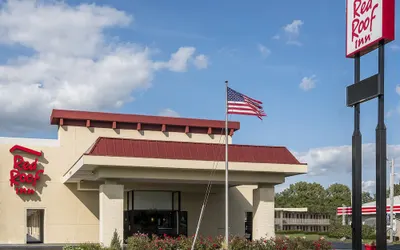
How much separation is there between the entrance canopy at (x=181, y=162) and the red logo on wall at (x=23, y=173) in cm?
520

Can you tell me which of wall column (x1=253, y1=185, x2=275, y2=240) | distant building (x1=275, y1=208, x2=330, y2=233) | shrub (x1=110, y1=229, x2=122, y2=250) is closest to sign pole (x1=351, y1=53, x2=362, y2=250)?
shrub (x1=110, y1=229, x2=122, y2=250)

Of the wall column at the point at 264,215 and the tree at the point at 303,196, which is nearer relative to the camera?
the wall column at the point at 264,215

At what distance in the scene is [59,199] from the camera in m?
37.7

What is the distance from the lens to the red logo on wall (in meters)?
36.5

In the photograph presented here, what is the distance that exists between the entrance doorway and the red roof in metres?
6.33

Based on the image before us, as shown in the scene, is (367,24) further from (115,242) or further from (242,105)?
(115,242)

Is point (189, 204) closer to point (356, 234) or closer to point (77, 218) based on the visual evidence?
point (77, 218)

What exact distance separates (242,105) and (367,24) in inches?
338

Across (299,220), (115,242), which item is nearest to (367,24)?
(115,242)

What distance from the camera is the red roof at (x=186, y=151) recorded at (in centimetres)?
2875

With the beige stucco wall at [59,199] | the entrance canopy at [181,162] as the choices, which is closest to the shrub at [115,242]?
the entrance canopy at [181,162]

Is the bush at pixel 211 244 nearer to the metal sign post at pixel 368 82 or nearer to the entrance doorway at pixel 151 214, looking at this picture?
the entrance doorway at pixel 151 214

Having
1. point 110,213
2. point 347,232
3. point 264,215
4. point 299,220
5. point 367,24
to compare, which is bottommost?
point 299,220

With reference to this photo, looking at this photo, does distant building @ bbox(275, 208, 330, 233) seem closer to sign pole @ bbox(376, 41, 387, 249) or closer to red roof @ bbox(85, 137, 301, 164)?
red roof @ bbox(85, 137, 301, 164)
